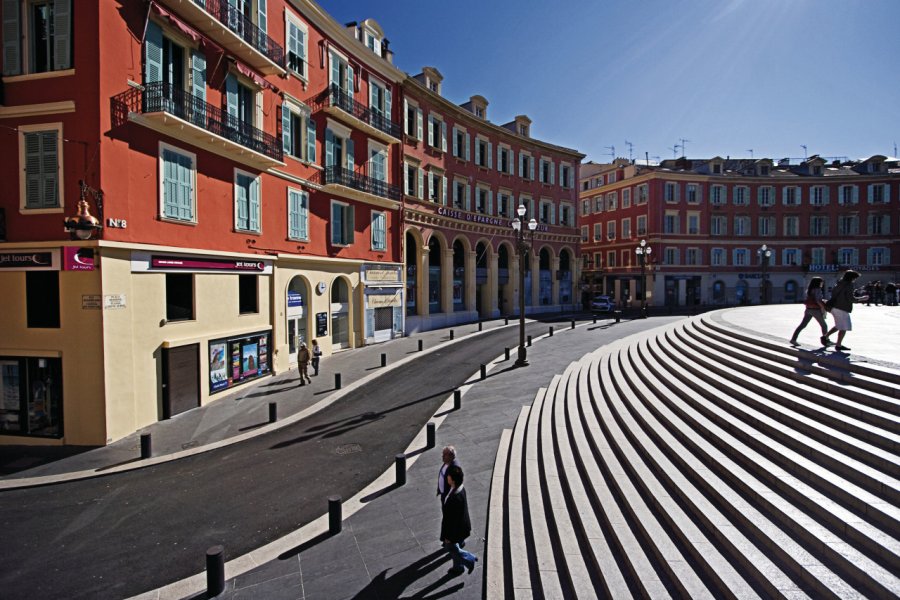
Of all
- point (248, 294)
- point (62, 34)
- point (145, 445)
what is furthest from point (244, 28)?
point (145, 445)

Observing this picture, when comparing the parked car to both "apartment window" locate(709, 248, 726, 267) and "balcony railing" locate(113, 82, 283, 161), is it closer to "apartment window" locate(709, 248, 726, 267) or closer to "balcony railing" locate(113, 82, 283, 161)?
"apartment window" locate(709, 248, 726, 267)

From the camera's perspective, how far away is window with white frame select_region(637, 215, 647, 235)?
46562mm

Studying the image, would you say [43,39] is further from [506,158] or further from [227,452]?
[506,158]

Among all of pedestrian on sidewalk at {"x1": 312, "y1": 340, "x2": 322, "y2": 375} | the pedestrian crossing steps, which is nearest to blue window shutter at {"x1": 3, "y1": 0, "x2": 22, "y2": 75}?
pedestrian on sidewalk at {"x1": 312, "y1": 340, "x2": 322, "y2": 375}

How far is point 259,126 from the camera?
708 inches

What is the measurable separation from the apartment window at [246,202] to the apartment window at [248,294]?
199 cm

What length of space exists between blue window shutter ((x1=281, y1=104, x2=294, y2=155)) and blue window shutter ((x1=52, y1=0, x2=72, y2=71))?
298 inches

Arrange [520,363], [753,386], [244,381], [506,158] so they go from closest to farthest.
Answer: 1. [753,386]
2. [244,381]
3. [520,363]
4. [506,158]

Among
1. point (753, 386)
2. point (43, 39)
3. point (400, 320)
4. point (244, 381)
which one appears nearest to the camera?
point (753, 386)

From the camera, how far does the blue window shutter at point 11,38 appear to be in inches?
494

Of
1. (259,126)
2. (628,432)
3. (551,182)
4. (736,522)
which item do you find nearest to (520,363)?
(628,432)

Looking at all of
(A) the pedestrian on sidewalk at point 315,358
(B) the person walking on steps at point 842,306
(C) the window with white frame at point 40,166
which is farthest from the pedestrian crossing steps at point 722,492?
(C) the window with white frame at point 40,166

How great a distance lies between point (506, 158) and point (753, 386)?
32398 mm

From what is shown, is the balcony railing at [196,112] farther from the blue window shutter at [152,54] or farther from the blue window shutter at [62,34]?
the blue window shutter at [62,34]
